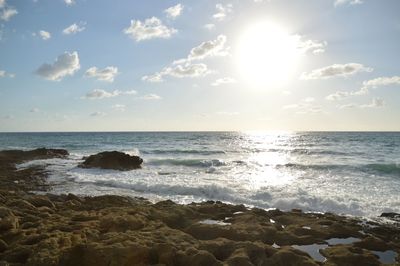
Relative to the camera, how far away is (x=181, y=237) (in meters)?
9.01

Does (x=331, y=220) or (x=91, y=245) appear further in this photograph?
(x=331, y=220)

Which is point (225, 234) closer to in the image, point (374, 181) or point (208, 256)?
point (208, 256)

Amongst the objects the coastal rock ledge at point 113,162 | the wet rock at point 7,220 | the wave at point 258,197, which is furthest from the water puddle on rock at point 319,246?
the coastal rock ledge at point 113,162

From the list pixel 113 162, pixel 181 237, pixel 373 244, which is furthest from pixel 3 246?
pixel 113 162

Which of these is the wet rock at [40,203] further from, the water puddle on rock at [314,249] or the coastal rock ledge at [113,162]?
the coastal rock ledge at [113,162]

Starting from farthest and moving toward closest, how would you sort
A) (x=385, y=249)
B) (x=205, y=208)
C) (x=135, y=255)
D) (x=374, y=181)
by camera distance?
(x=374, y=181), (x=205, y=208), (x=385, y=249), (x=135, y=255)

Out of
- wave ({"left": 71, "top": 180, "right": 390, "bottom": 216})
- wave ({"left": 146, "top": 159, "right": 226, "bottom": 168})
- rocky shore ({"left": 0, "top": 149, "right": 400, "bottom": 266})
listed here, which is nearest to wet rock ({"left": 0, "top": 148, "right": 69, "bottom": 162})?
wave ({"left": 146, "top": 159, "right": 226, "bottom": 168})

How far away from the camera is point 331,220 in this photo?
12.3 meters

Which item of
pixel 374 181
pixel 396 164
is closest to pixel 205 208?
pixel 374 181

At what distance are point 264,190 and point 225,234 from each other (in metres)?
9.25

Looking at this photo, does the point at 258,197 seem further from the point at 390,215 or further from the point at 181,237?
the point at 181,237

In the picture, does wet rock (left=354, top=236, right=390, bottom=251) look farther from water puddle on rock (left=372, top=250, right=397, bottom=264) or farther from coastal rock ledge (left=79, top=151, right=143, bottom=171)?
coastal rock ledge (left=79, top=151, right=143, bottom=171)

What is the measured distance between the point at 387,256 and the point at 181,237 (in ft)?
16.7

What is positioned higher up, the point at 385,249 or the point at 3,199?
the point at 3,199
